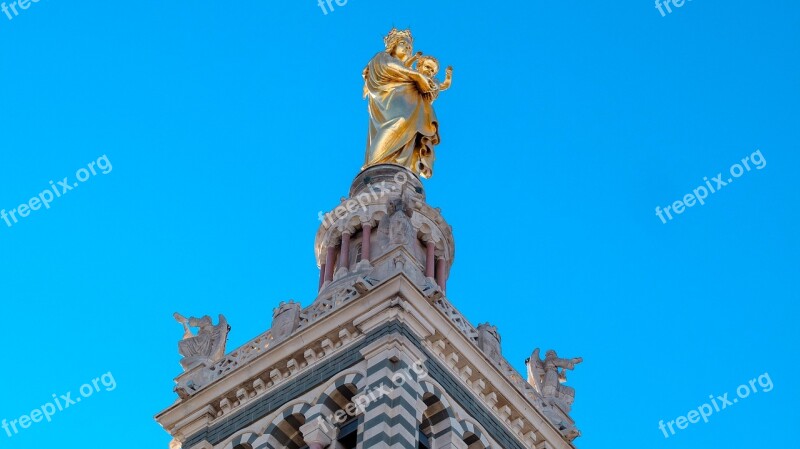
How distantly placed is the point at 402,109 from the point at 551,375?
11.4 metres

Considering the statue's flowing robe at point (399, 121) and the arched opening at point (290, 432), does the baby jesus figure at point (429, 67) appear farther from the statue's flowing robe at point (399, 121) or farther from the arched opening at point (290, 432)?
the arched opening at point (290, 432)

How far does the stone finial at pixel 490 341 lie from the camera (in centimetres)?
4562

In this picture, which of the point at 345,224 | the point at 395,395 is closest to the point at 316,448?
the point at 395,395

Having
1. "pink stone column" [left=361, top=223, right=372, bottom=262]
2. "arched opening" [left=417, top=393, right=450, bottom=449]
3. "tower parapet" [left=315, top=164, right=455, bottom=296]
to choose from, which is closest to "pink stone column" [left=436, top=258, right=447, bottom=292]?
"tower parapet" [left=315, top=164, right=455, bottom=296]

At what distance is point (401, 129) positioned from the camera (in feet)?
180

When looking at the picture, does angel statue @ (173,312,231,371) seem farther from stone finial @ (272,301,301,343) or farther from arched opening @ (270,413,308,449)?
arched opening @ (270,413,308,449)

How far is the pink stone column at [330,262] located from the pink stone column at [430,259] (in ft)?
8.88

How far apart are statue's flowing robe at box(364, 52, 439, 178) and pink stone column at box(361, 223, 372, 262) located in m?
4.11

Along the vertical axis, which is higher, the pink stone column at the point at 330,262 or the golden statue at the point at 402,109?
the golden statue at the point at 402,109

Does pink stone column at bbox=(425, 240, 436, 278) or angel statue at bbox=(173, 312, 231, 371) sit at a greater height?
pink stone column at bbox=(425, 240, 436, 278)

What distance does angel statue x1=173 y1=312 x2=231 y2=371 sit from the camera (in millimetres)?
46656

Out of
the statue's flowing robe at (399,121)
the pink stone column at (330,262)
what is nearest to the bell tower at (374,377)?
the pink stone column at (330,262)

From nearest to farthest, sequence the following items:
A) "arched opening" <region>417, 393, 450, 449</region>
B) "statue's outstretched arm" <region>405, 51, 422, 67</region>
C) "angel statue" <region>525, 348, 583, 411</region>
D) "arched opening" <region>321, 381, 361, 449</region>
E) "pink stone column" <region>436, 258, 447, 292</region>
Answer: "arched opening" <region>321, 381, 361, 449</region> → "arched opening" <region>417, 393, 450, 449</region> → "angel statue" <region>525, 348, 583, 411</region> → "pink stone column" <region>436, 258, 447, 292</region> → "statue's outstretched arm" <region>405, 51, 422, 67</region>

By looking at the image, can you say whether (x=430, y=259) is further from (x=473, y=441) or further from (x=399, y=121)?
(x=473, y=441)
